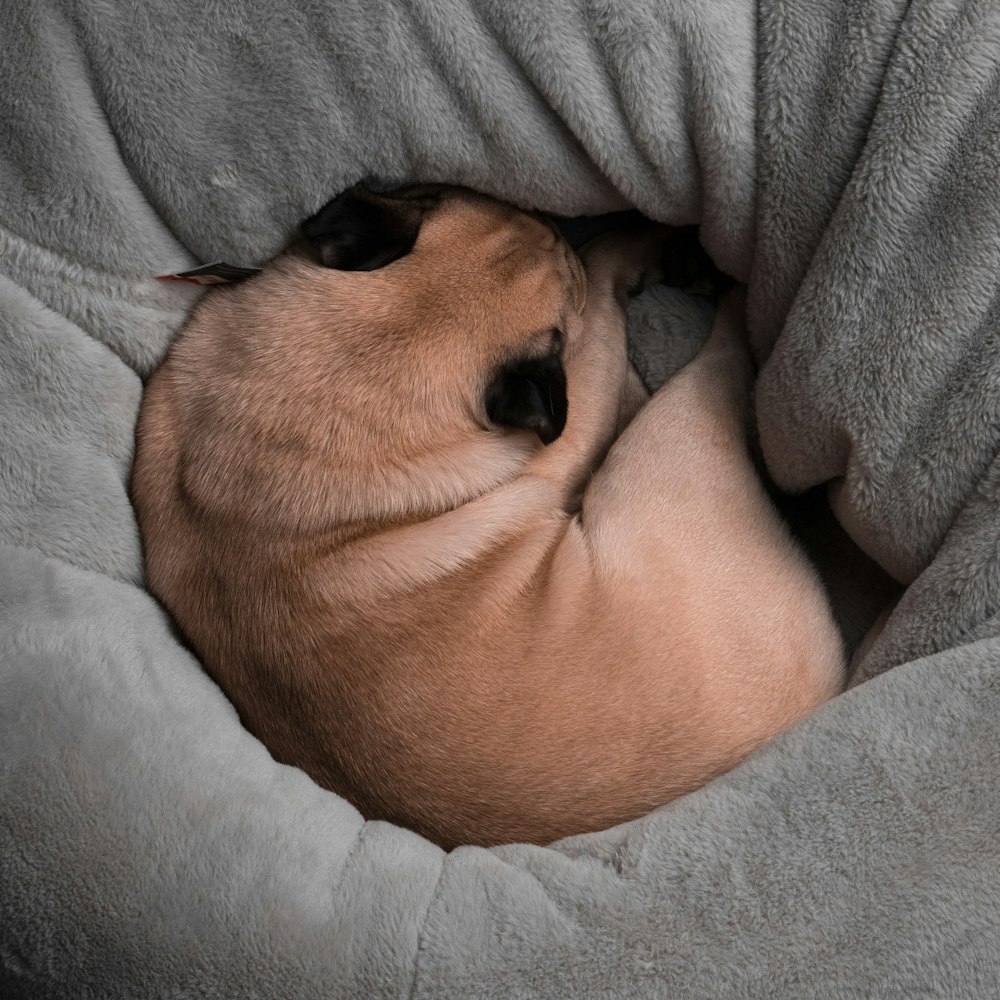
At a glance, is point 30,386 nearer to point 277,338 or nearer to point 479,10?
point 277,338

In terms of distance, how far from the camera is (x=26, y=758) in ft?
4.06

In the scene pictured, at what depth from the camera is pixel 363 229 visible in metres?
1.54

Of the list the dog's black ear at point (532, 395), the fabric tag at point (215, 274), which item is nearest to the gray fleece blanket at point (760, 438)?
the fabric tag at point (215, 274)

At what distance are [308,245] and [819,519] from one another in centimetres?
106

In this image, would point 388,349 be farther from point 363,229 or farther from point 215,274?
point 215,274

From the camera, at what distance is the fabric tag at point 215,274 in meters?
1.58

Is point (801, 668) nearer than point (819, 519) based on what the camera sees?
Yes

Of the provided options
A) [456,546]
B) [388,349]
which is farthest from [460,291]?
[456,546]

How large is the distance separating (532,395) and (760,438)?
1.33 ft

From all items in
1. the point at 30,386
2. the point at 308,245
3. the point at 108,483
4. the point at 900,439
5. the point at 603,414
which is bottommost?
the point at 108,483

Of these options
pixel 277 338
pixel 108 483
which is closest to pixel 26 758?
pixel 108 483

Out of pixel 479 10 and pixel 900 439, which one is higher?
pixel 479 10

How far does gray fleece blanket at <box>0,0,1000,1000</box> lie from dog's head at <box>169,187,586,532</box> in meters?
0.07

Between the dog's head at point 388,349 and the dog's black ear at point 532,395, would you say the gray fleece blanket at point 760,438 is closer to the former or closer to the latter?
the dog's head at point 388,349
